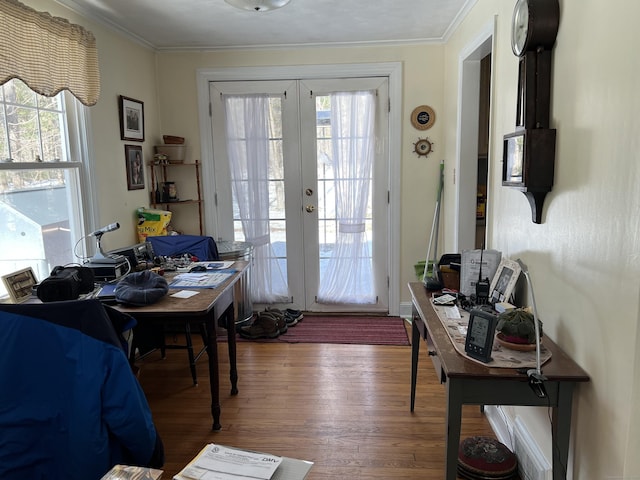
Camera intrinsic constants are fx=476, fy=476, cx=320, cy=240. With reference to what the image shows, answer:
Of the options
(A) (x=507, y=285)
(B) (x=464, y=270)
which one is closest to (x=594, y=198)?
(A) (x=507, y=285)

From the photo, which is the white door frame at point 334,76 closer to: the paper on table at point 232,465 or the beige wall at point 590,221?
the beige wall at point 590,221

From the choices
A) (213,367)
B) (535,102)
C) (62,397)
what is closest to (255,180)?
(213,367)

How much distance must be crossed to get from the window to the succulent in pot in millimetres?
2462

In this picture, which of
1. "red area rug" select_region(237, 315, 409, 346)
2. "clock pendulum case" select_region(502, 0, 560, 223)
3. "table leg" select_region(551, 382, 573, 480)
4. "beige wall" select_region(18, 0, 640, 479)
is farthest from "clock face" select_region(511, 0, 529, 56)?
"red area rug" select_region(237, 315, 409, 346)

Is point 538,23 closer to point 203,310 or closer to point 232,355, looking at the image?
point 203,310

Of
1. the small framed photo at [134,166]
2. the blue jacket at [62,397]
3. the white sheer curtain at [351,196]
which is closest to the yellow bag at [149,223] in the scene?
the small framed photo at [134,166]

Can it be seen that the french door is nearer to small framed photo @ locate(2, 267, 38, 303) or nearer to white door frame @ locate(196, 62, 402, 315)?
white door frame @ locate(196, 62, 402, 315)

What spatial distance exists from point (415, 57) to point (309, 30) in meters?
0.98

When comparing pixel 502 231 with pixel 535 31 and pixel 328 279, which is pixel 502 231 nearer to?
pixel 535 31

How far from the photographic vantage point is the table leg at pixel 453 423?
1.63 meters

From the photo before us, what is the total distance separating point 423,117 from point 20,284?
320 cm

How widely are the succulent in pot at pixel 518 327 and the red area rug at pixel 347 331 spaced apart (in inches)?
79.7

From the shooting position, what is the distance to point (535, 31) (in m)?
1.83

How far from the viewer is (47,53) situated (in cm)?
255
